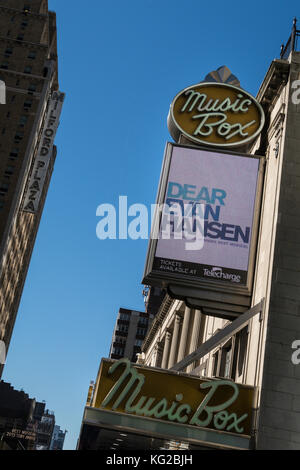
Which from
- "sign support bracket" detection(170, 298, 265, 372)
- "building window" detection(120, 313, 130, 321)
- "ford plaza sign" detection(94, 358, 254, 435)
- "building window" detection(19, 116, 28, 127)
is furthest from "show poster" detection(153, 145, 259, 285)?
"building window" detection(120, 313, 130, 321)

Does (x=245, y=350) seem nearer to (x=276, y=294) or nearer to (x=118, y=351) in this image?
(x=276, y=294)

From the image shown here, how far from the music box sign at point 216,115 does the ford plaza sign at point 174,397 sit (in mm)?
9798

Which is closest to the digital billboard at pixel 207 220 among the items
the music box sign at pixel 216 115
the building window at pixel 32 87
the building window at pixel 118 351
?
the music box sign at pixel 216 115

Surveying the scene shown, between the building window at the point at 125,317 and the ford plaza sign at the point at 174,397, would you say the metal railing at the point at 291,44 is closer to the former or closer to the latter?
the ford plaza sign at the point at 174,397

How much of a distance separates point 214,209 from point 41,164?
9296 centimetres

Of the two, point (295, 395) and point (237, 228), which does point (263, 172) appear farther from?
point (295, 395)

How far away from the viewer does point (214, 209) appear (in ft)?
72.0

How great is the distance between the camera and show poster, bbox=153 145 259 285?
2133 cm

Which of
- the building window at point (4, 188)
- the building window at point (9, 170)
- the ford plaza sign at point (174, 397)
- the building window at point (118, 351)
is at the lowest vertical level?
the ford plaza sign at point (174, 397)

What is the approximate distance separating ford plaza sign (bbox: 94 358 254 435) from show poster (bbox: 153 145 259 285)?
424 centimetres

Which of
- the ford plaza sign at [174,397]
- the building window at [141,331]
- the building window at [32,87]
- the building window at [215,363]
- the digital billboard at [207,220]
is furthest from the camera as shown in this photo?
the building window at [141,331]

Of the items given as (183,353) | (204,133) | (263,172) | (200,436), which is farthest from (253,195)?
(183,353)

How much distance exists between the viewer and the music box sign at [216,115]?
78.4 feet

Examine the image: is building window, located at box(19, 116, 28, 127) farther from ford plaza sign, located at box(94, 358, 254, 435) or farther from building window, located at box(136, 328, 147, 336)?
ford plaza sign, located at box(94, 358, 254, 435)
